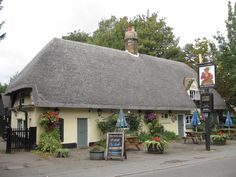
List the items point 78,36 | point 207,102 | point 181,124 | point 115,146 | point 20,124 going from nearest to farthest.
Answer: point 115,146
point 207,102
point 20,124
point 181,124
point 78,36

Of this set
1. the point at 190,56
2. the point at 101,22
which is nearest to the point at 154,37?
the point at 190,56

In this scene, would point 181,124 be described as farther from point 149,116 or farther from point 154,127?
point 149,116

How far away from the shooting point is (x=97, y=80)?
2692 cm

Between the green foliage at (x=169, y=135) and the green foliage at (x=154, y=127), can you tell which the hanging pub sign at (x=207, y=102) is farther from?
the green foliage at (x=169, y=135)

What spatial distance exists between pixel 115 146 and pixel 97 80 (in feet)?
30.1

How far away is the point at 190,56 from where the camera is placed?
167 feet

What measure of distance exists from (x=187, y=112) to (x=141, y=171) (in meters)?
20.6

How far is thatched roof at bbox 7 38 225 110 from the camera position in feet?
76.9

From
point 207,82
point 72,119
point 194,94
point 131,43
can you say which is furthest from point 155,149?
point 194,94

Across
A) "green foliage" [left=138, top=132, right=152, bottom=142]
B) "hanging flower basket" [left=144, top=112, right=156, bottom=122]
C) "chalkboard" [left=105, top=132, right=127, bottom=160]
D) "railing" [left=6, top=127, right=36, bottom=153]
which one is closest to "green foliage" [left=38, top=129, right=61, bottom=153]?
"railing" [left=6, top=127, right=36, bottom=153]

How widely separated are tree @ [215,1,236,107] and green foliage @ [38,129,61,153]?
2071 centimetres

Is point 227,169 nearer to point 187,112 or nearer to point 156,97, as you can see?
point 156,97

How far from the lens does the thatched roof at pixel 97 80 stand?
76.9 feet

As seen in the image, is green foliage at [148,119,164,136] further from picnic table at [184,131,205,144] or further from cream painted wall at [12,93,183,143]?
cream painted wall at [12,93,183,143]
